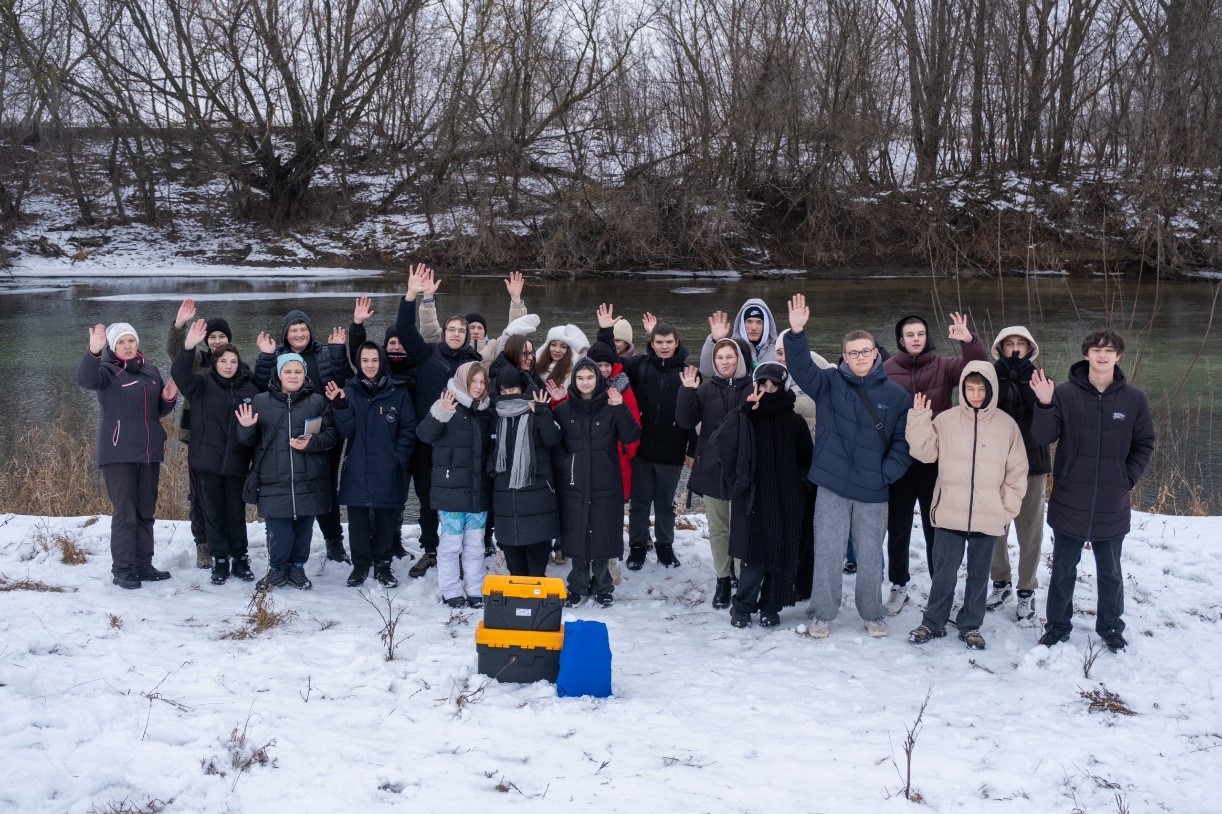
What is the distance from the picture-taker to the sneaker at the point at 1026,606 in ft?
20.0

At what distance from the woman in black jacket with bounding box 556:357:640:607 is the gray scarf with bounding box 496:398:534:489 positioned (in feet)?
0.76

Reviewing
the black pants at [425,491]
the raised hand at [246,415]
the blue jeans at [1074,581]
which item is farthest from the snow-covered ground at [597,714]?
the raised hand at [246,415]

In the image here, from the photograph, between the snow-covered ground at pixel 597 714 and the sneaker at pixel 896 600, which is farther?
the sneaker at pixel 896 600

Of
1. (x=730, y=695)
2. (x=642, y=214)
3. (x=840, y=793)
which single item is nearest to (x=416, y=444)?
(x=730, y=695)

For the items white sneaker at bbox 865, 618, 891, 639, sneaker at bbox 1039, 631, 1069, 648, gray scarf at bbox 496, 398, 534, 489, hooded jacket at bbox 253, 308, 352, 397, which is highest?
hooded jacket at bbox 253, 308, 352, 397

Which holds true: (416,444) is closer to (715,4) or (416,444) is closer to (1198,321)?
(1198,321)

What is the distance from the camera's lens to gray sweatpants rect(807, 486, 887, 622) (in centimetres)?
586

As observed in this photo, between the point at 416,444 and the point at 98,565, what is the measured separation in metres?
2.38

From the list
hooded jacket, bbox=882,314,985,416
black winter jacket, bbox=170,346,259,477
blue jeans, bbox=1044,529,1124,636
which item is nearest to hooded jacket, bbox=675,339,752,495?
hooded jacket, bbox=882,314,985,416

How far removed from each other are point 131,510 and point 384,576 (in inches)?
66.7

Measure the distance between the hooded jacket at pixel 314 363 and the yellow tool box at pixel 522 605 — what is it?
8.04ft

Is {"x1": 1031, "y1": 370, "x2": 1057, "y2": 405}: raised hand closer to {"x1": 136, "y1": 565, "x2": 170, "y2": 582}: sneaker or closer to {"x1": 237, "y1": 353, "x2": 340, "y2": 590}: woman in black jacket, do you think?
{"x1": 237, "y1": 353, "x2": 340, "y2": 590}: woman in black jacket

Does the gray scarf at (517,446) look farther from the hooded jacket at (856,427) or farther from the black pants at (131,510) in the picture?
the black pants at (131,510)

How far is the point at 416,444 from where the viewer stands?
22.7ft
